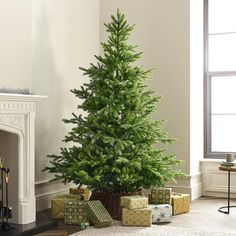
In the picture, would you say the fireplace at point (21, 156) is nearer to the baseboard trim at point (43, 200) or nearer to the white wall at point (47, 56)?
the white wall at point (47, 56)

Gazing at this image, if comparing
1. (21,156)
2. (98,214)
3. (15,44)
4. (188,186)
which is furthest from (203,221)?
(15,44)

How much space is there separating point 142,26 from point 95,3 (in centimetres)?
78

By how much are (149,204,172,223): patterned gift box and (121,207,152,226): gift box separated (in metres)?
0.18

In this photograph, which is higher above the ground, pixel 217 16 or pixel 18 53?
pixel 217 16

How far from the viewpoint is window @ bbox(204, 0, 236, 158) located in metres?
6.96

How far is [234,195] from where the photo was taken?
662 cm

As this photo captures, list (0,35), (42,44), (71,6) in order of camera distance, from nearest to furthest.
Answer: (0,35) < (42,44) < (71,6)

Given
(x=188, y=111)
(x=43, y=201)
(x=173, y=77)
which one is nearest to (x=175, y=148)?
(x=188, y=111)

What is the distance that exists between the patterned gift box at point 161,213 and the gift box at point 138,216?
6.9 inches

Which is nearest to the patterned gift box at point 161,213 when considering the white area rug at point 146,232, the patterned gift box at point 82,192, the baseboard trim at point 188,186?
the white area rug at point 146,232

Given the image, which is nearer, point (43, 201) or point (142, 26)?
point (43, 201)

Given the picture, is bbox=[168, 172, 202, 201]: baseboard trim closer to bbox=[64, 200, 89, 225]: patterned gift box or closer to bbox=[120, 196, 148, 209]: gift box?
bbox=[120, 196, 148, 209]: gift box

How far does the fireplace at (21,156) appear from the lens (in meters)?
4.68

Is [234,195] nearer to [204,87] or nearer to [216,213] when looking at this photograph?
[216,213]
